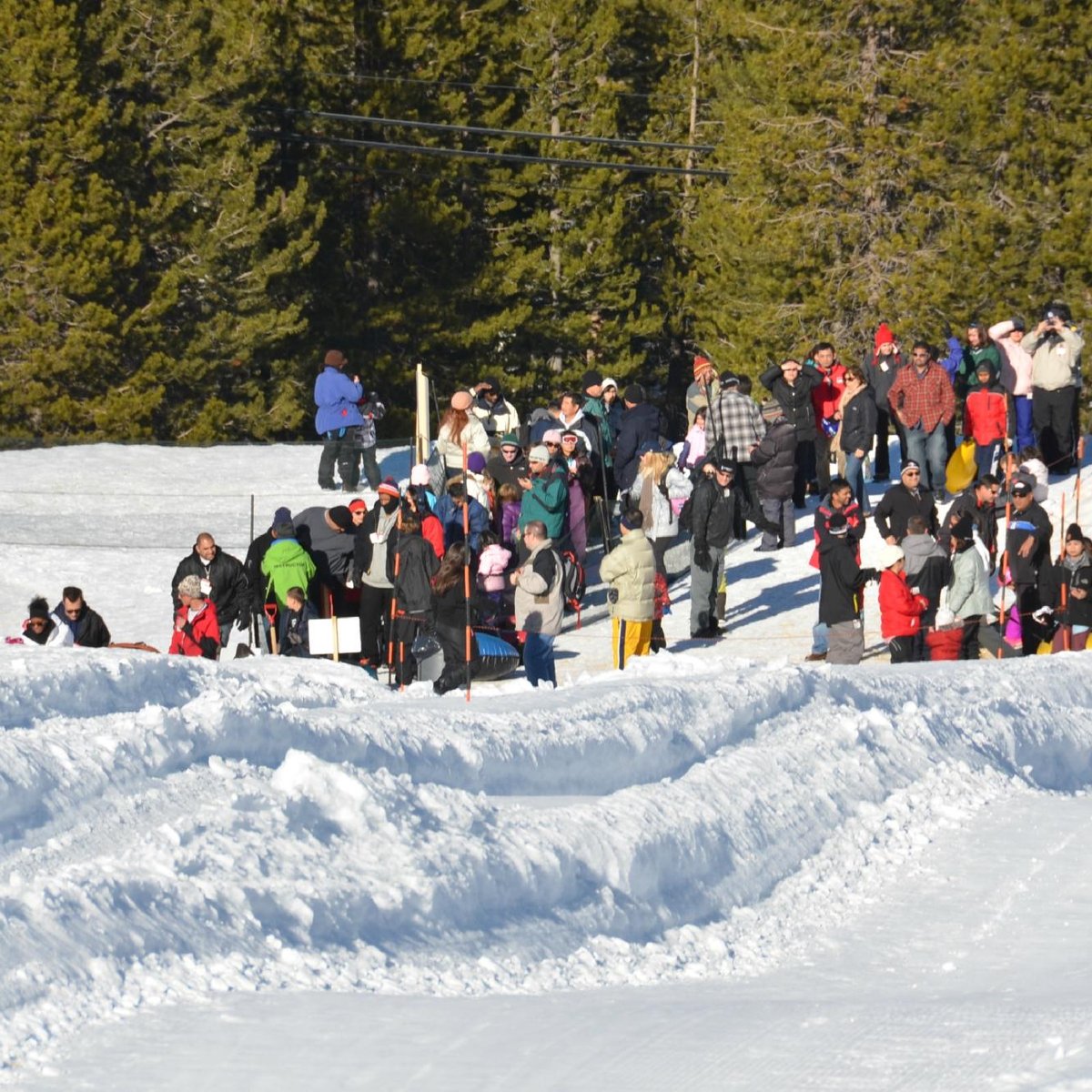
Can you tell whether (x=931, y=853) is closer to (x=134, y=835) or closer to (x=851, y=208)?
(x=134, y=835)

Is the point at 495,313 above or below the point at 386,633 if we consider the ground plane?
above

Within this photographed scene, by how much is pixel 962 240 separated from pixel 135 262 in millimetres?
13083

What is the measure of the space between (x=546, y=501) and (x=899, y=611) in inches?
123

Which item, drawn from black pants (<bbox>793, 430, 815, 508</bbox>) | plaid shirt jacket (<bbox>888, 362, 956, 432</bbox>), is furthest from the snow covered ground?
black pants (<bbox>793, 430, 815, 508</bbox>)

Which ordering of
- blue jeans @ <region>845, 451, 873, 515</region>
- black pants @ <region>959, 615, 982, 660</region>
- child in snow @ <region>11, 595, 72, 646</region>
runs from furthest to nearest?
1. blue jeans @ <region>845, 451, 873, 515</region>
2. black pants @ <region>959, 615, 982, 660</region>
3. child in snow @ <region>11, 595, 72, 646</region>

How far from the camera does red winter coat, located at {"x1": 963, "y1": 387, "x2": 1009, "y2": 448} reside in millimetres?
20375

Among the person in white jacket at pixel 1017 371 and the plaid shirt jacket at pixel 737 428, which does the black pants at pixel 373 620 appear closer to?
the plaid shirt jacket at pixel 737 428

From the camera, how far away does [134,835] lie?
8320 mm

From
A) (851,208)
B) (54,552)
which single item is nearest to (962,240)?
(851,208)

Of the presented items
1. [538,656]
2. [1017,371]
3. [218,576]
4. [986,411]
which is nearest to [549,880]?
[538,656]

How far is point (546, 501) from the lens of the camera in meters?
17.3

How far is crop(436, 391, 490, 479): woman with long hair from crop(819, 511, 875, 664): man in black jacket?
397cm

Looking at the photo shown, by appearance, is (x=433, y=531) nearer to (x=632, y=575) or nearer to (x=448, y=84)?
(x=632, y=575)

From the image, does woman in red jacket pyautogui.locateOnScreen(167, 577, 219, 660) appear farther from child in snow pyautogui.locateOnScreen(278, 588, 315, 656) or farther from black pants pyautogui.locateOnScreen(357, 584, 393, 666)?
black pants pyautogui.locateOnScreen(357, 584, 393, 666)
